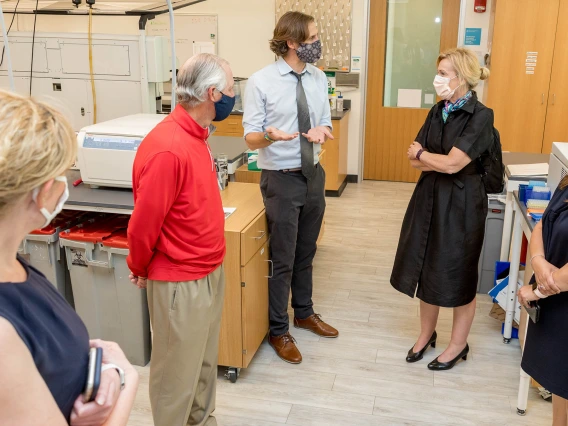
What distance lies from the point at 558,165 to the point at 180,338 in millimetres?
1743

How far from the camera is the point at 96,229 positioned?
9.41 feet

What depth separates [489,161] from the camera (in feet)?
8.63

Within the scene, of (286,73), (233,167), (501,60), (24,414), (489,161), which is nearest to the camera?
(24,414)

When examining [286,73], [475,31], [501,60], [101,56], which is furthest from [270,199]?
[475,31]

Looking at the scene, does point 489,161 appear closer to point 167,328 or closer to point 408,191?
point 167,328

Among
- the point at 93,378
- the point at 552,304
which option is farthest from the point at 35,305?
the point at 552,304

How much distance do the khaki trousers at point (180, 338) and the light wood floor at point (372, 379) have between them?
17.3 inches

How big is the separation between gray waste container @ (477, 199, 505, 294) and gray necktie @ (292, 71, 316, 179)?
135 cm

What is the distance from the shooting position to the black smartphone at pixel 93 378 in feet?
3.47

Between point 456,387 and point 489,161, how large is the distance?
1.05m

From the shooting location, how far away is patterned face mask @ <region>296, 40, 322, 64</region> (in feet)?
9.06

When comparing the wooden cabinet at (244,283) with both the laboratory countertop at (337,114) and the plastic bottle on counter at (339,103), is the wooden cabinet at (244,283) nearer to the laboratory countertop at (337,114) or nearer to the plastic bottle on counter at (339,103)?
the laboratory countertop at (337,114)

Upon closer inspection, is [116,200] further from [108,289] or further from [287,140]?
[287,140]

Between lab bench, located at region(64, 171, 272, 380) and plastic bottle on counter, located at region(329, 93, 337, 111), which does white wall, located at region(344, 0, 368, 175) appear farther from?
lab bench, located at region(64, 171, 272, 380)
